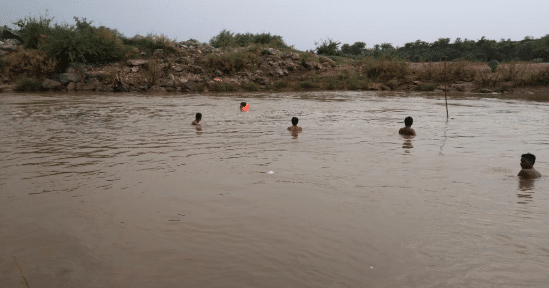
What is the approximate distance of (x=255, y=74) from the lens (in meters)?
24.6

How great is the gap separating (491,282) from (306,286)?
1207 millimetres

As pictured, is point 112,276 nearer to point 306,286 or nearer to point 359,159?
point 306,286

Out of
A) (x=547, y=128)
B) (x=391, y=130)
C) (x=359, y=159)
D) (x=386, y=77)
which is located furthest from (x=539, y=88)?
(x=359, y=159)

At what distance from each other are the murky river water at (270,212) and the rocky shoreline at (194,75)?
15.1 meters

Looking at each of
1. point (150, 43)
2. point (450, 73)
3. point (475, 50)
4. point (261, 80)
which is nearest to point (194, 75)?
point (261, 80)

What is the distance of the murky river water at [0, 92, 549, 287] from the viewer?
8.32ft

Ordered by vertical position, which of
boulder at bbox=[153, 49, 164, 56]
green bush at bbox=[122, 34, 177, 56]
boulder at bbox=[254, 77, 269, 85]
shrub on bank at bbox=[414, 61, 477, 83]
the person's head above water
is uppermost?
green bush at bbox=[122, 34, 177, 56]

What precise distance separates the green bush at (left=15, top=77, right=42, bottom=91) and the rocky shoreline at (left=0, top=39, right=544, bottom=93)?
307mm

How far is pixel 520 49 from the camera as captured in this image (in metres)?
41.2

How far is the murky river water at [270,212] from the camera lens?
254 cm

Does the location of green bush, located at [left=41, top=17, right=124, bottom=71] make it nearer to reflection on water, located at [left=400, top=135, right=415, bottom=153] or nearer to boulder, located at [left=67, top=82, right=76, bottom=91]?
boulder, located at [left=67, top=82, right=76, bottom=91]

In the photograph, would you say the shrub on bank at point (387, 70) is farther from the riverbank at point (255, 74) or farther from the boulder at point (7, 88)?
the boulder at point (7, 88)

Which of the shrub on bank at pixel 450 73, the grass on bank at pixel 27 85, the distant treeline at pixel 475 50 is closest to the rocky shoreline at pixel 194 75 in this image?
the grass on bank at pixel 27 85

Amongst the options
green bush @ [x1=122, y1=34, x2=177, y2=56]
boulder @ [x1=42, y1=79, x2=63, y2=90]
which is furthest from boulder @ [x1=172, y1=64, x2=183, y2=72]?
boulder @ [x1=42, y1=79, x2=63, y2=90]
